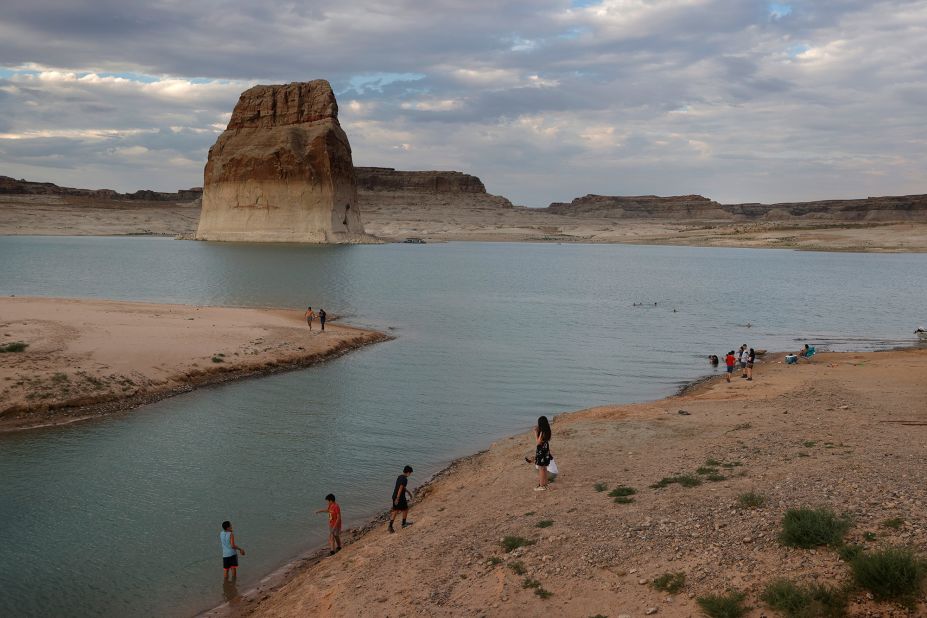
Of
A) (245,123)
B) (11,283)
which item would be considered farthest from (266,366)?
(245,123)

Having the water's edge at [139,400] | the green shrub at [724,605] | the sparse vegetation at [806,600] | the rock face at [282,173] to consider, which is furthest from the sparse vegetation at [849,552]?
the rock face at [282,173]

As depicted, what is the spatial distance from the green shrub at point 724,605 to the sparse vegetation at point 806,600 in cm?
22

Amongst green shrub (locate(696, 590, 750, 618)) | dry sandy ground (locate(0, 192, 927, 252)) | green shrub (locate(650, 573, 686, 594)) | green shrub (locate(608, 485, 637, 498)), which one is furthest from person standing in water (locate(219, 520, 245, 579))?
dry sandy ground (locate(0, 192, 927, 252))

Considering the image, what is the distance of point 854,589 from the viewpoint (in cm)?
640

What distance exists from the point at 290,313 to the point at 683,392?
2085cm

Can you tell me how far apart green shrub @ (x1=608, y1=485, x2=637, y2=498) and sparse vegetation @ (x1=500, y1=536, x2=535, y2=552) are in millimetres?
1914

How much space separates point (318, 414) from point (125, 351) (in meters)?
7.07

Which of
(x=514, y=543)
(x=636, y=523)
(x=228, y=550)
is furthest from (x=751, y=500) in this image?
(x=228, y=550)

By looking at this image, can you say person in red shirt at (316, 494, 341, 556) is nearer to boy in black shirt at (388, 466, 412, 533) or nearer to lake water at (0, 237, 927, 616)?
lake water at (0, 237, 927, 616)

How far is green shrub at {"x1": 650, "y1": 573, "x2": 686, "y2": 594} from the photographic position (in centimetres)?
725

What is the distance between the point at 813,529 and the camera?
7.54 m

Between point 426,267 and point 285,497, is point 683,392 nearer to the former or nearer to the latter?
point 285,497

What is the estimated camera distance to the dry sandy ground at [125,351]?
59.2ft

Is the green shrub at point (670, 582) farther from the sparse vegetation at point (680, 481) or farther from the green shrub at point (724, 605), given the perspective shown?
the sparse vegetation at point (680, 481)
